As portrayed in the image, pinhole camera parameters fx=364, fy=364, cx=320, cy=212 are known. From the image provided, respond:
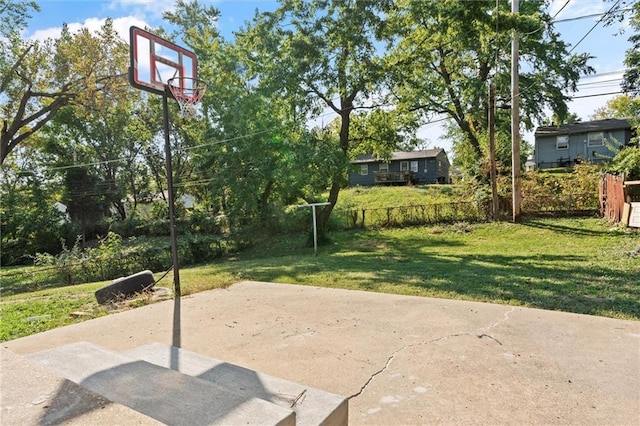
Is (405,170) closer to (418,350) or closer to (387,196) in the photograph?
(387,196)

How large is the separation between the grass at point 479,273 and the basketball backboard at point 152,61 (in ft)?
10.4

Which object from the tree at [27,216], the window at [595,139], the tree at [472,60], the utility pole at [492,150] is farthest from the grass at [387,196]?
the tree at [27,216]

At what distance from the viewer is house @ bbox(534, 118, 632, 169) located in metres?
22.4

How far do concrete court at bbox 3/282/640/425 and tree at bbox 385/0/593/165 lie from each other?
8977 millimetres

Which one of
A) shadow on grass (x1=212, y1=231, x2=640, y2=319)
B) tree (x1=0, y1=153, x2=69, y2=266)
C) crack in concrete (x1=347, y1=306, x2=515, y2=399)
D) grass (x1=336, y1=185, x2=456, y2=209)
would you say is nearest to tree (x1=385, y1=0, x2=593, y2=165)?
grass (x1=336, y1=185, x2=456, y2=209)

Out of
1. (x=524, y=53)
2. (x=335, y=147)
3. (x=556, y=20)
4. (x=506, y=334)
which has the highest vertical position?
(x=524, y=53)

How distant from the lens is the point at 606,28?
27.0 ft

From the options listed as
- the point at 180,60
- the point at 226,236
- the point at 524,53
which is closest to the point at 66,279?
the point at 226,236

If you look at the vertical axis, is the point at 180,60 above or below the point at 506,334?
above

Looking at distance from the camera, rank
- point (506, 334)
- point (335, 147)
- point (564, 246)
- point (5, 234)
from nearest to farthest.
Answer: point (506, 334), point (564, 246), point (335, 147), point (5, 234)

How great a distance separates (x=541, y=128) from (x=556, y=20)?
17.5m

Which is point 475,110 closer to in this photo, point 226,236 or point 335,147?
point 335,147

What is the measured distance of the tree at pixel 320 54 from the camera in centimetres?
1186

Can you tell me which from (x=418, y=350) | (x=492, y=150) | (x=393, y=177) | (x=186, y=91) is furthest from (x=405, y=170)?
(x=418, y=350)
